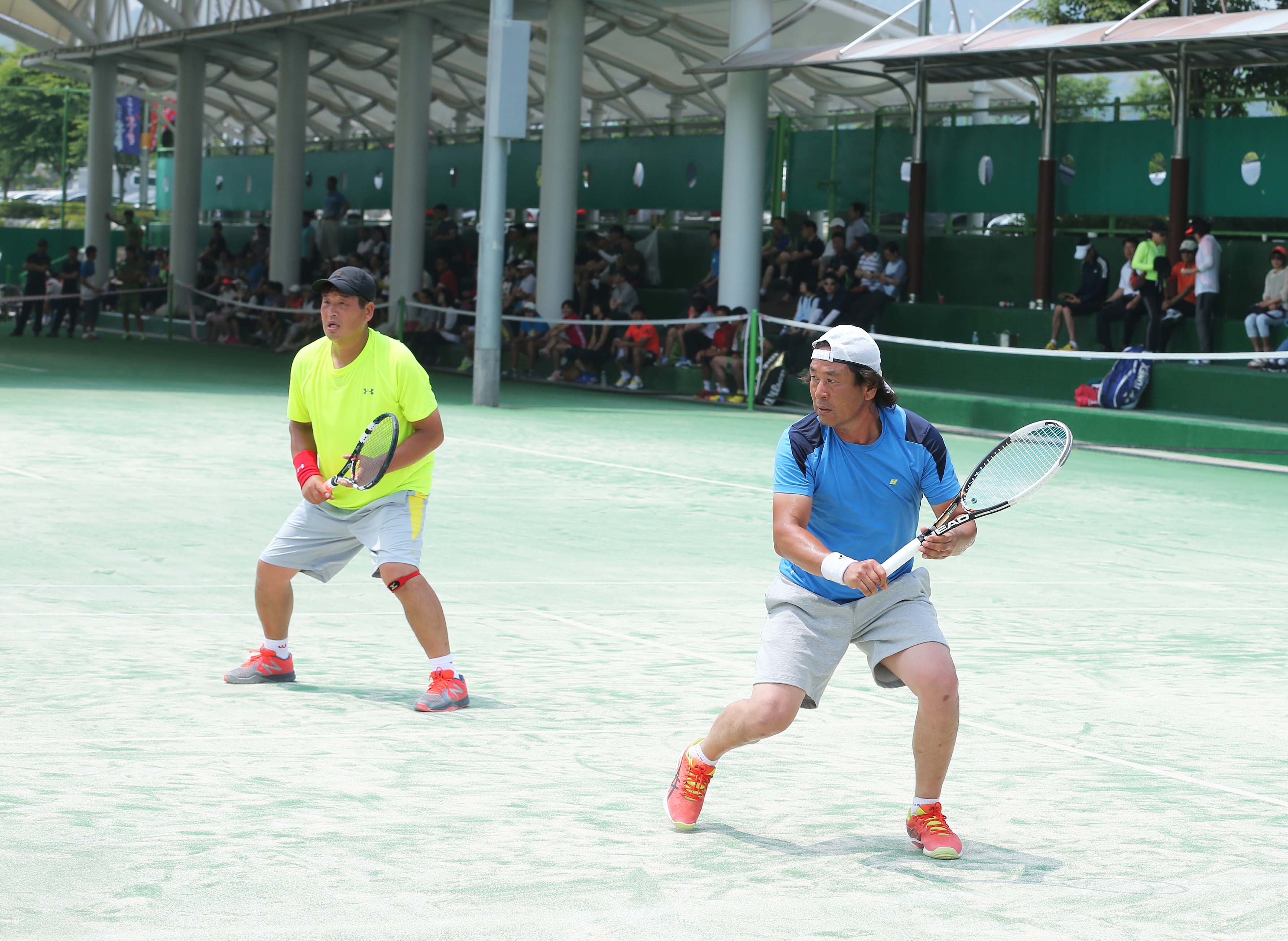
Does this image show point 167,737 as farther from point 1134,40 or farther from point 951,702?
point 1134,40

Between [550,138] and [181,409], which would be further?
[550,138]

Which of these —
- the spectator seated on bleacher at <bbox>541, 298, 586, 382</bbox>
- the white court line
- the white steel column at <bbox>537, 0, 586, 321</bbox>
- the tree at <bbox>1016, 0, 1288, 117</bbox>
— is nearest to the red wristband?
the white court line

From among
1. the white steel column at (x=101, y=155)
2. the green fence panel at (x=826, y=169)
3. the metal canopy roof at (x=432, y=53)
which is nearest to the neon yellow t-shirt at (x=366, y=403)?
the metal canopy roof at (x=432, y=53)

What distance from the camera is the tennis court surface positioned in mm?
4797

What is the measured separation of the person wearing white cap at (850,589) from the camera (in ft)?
17.1

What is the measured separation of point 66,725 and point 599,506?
7136mm

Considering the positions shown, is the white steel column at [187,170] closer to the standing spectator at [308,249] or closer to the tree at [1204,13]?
the standing spectator at [308,249]

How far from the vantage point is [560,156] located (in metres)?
27.7

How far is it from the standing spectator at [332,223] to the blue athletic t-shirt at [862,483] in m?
32.8

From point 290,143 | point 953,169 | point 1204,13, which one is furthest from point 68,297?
point 1204,13

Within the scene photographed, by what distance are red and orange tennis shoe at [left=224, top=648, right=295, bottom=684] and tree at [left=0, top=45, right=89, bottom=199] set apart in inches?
3236

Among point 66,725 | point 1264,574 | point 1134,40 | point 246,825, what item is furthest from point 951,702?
point 1134,40

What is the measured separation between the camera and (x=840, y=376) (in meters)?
5.19

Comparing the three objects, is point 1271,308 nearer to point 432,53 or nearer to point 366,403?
point 366,403
